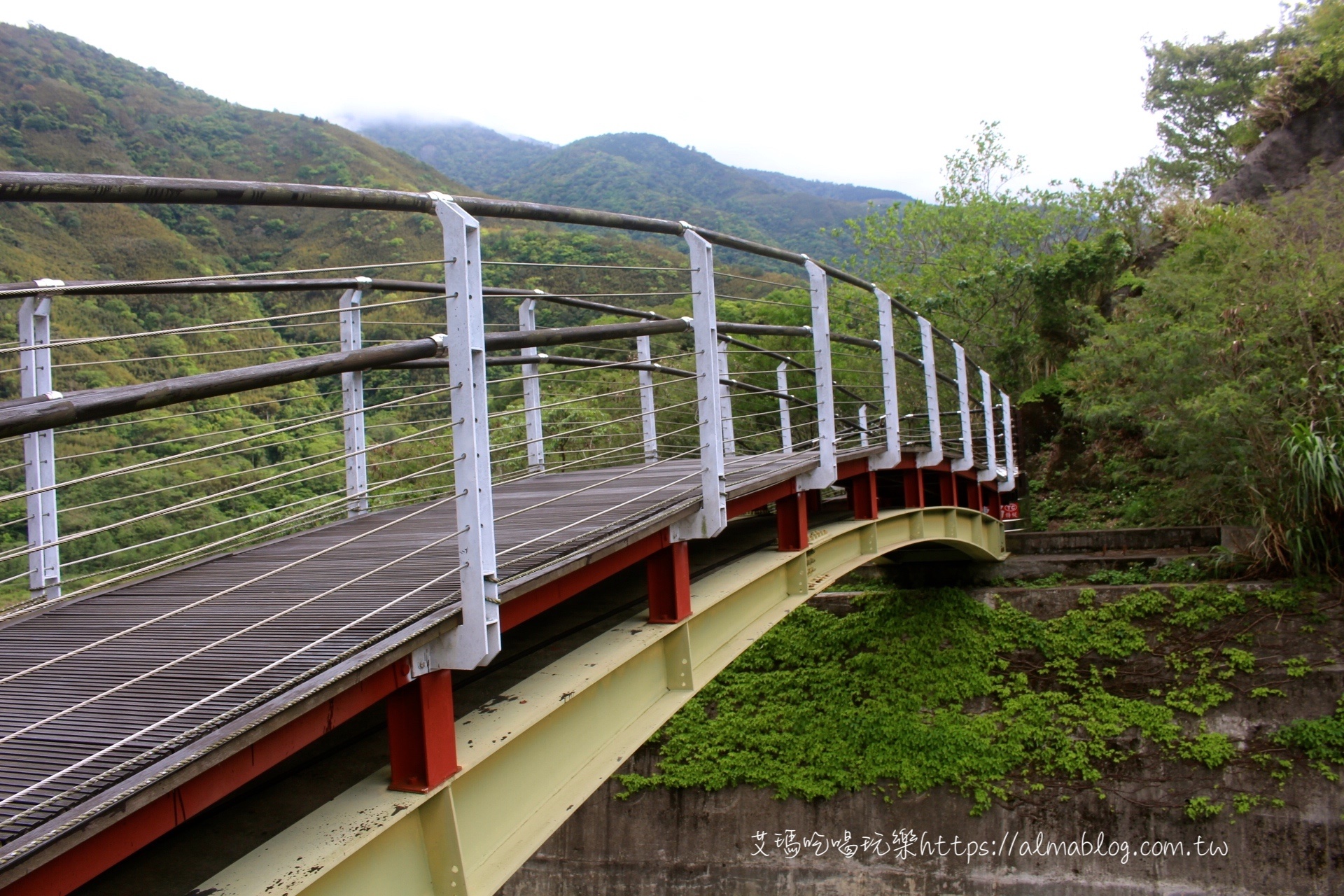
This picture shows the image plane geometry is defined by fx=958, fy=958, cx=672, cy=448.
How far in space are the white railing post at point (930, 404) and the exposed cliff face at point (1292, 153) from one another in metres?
18.2

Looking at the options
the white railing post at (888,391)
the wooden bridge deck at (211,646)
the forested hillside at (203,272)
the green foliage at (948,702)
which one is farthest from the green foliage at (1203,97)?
the wooden bridge deck at (211,646)

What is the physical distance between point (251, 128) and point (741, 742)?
156 feet

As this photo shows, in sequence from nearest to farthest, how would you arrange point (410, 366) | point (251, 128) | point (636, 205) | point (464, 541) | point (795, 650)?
point (464, 541) < point (410, 366) < point (795, 650) < point (251, 128) < point (636, 205)

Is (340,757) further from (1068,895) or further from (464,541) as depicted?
(1068,895)

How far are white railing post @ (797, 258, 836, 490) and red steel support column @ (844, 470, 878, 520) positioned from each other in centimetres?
167

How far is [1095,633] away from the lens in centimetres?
1159

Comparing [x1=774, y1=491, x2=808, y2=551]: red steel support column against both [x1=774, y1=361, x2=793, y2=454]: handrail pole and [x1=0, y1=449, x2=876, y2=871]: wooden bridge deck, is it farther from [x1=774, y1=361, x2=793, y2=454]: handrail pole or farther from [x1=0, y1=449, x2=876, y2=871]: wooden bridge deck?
[x1=0, y1=449, x2=876, y2=871]: wooden bridge deck

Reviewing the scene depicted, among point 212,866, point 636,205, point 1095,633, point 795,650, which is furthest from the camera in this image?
point 636,205

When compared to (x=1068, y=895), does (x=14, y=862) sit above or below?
above

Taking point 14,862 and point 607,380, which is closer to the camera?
point 14,862

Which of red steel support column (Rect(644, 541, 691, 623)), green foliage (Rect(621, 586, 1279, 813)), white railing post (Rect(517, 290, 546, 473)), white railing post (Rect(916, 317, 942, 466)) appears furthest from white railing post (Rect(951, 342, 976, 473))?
red steel support column (Rect(644, 541, 691, 623))

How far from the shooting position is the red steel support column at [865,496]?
290 inches

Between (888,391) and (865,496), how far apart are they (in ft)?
3.05

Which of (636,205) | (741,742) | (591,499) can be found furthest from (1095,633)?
(636,205)
